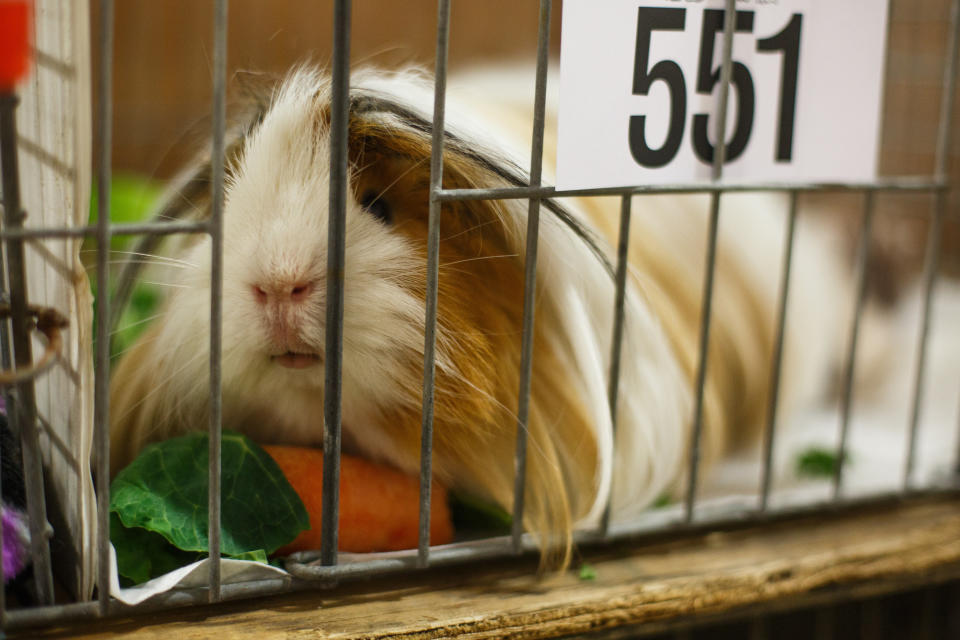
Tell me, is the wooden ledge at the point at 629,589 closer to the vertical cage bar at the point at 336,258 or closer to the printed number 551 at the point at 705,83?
the vertical cage bar at the point at 336,258

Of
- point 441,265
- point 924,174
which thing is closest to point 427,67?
point 441,265

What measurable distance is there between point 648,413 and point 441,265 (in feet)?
0.89

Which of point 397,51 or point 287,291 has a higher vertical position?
point 397,51

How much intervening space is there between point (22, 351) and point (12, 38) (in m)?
0.21

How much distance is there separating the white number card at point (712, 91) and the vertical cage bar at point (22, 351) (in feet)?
1.18

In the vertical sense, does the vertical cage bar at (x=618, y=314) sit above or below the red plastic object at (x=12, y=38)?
below

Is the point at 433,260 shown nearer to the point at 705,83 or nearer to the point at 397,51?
the point at 705,83

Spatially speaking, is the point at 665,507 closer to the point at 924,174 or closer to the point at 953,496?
the point at 953,496

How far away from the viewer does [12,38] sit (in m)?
0.43

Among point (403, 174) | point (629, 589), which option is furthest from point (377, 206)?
point (629, 589)

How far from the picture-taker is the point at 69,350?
1.87 feet

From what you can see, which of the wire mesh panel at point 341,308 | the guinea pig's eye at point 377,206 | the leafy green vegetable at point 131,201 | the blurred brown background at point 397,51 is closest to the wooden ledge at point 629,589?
the wire mesh panel at point 341,308

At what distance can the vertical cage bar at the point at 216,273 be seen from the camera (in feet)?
1.80

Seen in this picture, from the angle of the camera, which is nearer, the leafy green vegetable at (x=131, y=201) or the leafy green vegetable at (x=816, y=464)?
the leafy green vegetable at (x=816, y=464)
